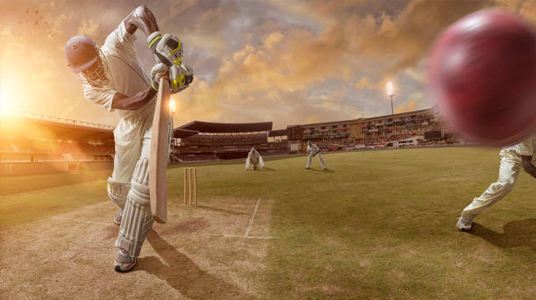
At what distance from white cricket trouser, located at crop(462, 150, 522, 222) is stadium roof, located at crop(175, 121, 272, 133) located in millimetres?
55898

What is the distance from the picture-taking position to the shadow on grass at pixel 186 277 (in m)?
1.97

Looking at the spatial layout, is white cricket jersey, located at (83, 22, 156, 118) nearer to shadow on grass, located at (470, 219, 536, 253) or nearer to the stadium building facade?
shadow on grass, located at (470, 219, 536, 253)

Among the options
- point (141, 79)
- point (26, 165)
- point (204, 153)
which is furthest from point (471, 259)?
point (204, 153)

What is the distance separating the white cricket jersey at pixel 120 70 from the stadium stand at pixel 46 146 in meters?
22.1

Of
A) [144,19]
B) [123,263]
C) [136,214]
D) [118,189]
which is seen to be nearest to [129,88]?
[144,19]

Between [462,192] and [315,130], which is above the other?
[315,130]

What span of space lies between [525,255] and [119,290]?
Answer: 4.30 metres

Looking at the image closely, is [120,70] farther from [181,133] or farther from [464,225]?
[181,133]

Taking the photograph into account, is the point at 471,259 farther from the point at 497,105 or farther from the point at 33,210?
the point at 33,210

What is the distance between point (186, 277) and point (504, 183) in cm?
415

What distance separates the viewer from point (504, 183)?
290cm

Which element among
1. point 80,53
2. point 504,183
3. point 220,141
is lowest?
point 504,183

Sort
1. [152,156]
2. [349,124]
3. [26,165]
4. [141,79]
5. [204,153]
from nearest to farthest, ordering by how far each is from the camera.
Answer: [152,156], [141,79], [26,165], [204,153], [349,124]

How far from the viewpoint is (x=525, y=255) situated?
2.43m
